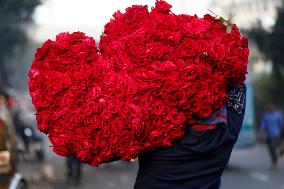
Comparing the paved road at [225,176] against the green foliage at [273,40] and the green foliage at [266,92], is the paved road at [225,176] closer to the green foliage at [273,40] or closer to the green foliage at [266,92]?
the green foliage at [273,40]

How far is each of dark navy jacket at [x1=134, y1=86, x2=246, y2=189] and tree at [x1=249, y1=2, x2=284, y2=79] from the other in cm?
1747

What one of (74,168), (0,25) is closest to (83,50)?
(74,168)

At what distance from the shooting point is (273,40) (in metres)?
21.6

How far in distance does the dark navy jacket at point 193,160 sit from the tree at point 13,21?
11442 millimetres

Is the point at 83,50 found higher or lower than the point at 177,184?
higher

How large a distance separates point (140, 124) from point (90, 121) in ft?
0.79

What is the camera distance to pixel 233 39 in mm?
3787

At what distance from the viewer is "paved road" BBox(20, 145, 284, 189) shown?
1446cm

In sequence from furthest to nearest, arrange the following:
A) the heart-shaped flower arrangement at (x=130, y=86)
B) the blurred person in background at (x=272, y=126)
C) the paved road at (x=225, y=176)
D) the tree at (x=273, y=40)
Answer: the tree at (x=273, y=40) < the blurred person in background at (x=272, y=126) < the paved road at (x=225, y=176) < the heart-shaped flower arrangement at (x=130, y=86)

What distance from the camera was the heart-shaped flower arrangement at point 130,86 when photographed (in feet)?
11.6

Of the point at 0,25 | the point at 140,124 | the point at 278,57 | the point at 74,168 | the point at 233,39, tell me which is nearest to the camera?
the point at 140,124

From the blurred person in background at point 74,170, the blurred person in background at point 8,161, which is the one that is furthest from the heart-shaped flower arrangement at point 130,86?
the blurred person in background at point 74,170

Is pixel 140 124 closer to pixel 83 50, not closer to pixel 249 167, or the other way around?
pixel 83 50

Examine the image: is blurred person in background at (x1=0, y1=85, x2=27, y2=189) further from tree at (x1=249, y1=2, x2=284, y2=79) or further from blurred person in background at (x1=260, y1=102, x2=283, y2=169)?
tree at (x1=249, y1=2, x2=284, y2=79)
